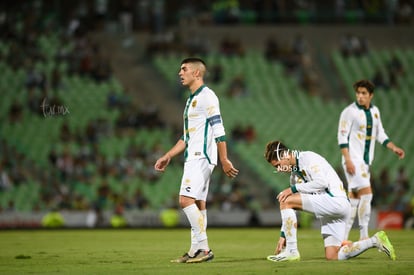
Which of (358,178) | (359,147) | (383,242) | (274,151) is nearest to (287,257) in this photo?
(383,242)

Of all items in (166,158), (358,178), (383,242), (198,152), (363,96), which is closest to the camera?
(383,242)

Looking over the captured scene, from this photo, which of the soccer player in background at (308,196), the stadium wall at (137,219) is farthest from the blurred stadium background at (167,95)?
the soccer player in background at (308,196)

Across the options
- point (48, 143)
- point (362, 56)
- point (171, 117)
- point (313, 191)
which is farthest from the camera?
point (362, 56)

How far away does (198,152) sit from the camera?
12875mm

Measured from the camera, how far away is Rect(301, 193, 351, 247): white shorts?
1250 cm

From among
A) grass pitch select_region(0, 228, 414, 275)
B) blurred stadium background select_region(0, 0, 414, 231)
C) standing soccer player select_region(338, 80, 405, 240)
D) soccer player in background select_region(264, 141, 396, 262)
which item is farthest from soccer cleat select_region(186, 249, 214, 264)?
blurred stadium background select_region(0, 0, 414, 231)

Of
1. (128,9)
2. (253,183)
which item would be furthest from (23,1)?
(253,183)

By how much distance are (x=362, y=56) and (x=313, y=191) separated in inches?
1043

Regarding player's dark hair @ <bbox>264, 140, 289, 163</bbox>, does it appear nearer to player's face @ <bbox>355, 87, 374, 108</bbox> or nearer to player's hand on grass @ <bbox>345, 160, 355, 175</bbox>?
player's hand on grass @ <bbox>345, 160, 355, 175</bbox>

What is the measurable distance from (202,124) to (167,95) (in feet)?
73.8

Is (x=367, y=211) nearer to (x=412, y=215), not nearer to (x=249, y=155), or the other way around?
(x=412, y=215)

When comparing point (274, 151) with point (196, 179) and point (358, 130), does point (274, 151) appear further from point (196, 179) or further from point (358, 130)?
point (358, 130)

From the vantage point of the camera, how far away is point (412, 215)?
87.7 feet

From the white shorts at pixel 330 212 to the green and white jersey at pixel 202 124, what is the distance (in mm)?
1527
